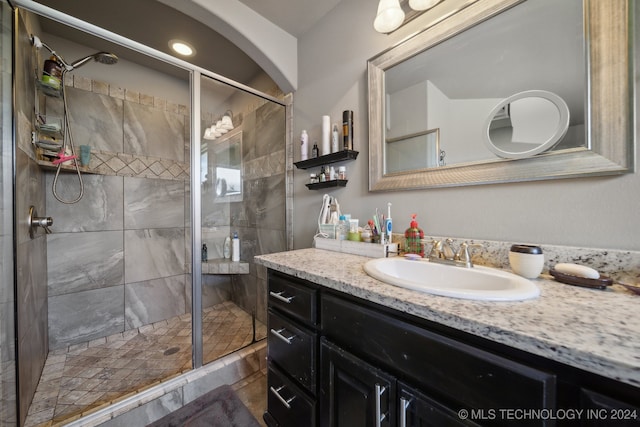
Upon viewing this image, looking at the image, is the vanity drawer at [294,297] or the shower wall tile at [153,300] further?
the shower wall tile at [153,300]

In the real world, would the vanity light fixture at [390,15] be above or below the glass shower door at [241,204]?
above

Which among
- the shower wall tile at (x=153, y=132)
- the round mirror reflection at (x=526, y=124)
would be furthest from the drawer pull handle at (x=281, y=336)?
the shower wall tile at (x=153, y=132)

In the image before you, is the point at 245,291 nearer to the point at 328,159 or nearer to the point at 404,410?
the point at 328,159

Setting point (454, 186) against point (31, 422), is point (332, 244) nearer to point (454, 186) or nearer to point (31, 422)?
point (454, 186)

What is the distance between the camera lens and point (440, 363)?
1.70ft

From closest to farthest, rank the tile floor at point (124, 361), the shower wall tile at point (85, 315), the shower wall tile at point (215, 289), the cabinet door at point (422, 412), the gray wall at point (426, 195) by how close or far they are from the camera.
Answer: the cabinet door at point (422, 412), the gray wall at point (426, 195), the tile floor at point (124, 361), the shower wall tile at point (215, 289), the shower wall tile at point (85, 315)

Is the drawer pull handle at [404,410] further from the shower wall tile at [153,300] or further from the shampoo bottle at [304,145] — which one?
the shower wall tile at [153,300]

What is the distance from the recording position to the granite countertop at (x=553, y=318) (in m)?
0.35

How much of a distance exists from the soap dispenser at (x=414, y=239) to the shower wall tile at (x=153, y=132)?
7.39ft

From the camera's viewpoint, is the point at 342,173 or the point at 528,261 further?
the point at 342,173

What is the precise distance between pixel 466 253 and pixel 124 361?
2245 millimetres

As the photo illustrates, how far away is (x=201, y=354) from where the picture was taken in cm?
145

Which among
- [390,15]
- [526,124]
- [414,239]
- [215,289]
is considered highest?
[390,15]

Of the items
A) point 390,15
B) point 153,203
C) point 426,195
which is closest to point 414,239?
point 426,195
